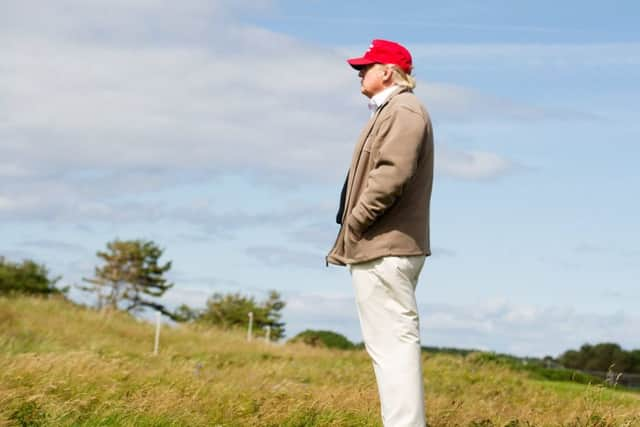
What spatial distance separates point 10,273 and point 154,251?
459 inches

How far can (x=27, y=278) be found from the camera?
44625 mm

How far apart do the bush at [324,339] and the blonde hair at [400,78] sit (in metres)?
23.8

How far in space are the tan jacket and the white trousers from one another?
0.33 ft

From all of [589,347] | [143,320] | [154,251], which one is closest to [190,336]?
[143,320]

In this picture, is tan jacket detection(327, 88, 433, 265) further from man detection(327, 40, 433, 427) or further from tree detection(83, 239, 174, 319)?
tree detection(83, 239, 174, 319)

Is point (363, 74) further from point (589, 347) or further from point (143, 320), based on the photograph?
point (589, 347)

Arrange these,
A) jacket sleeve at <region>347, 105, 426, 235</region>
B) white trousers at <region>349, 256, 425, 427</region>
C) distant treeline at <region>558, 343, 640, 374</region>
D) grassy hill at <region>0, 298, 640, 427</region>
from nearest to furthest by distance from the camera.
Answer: jacket sleeve at <region>347, 105, 426, 235</region> → white trousers at <region>349, 256, 425, 427</region> → grassy hill at <region>0, 298, 640, 427</region> → distant treeline at <region>558, 343, 640, 374</region>

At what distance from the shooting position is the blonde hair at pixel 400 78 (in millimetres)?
5965

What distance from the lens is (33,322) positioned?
2269 centimetres

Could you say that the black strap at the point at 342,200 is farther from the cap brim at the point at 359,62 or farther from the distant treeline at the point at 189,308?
the distant treeline at the point at 189,308

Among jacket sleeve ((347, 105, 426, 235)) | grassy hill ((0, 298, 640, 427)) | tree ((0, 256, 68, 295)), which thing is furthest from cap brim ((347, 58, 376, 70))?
tree ((0, 256, 68, 295))

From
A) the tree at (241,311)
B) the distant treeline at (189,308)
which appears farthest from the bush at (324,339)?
the tree at (241,311)

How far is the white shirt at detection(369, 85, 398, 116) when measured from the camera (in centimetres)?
591

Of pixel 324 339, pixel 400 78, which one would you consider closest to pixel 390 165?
pixel 400 78
